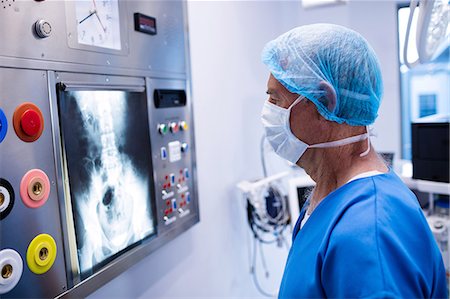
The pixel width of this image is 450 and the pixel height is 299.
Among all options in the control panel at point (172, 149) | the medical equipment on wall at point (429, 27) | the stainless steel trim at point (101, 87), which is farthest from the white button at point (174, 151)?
the medical equipment on wall at point (429, 27)

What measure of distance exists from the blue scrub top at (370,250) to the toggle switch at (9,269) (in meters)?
0.64

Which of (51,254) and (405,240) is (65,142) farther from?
(405,240)

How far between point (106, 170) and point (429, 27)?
3.79ft

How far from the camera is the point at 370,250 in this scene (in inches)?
28.0

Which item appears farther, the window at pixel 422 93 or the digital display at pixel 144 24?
the window at pixel 422 93

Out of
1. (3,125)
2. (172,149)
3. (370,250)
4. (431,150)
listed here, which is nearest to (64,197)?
(3,125)

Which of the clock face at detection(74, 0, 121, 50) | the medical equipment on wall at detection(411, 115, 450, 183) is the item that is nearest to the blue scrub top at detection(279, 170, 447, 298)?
the clock face at detection(74, 0, 121, 50)

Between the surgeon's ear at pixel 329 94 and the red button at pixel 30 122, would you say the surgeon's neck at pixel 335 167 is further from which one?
the red button at pixel 30 122

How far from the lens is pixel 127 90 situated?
4.07 feet

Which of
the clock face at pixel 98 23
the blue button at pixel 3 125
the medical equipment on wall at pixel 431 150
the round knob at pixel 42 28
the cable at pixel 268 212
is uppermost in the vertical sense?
the clock face at pixel 98 23

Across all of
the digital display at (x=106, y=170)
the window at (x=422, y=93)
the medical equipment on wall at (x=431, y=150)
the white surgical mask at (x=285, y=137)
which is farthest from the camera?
the window at (x=422, y=93)


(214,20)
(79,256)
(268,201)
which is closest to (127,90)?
(79,256)

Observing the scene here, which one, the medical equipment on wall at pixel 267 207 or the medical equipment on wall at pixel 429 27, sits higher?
the medical equipment on wall at pixel 429 27

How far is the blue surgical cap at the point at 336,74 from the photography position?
89 centimetres
